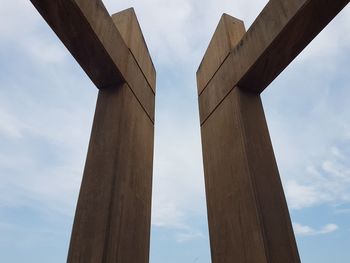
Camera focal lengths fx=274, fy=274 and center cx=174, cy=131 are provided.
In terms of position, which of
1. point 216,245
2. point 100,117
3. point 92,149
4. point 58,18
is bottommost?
point 216,245

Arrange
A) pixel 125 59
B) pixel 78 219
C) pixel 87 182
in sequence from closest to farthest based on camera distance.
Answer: pixel 78 219, pixel 87 182, pixel 125 59

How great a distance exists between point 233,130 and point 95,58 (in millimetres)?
3257

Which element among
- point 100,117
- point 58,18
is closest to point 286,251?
point 100,117

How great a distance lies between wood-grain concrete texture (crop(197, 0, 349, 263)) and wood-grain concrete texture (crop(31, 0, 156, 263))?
1589 millimetres

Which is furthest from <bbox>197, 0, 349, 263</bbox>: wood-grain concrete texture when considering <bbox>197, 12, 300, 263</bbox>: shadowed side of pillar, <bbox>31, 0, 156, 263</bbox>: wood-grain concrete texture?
<bbox>31, 0, 156, 263</bbox>: wood-grain concrete texture

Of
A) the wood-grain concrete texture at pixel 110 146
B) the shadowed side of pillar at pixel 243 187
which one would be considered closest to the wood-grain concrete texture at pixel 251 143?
the shadowed side of pillar at pixel 243 187

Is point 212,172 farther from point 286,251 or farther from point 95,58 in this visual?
point 95,58

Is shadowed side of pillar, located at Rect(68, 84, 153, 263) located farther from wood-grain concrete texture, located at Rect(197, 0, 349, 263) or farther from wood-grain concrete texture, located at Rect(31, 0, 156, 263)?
wood-grain concrete texture, located at Rect(197, 0, 349, 263)

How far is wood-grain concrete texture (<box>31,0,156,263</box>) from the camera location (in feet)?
13.9

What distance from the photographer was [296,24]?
201 inches

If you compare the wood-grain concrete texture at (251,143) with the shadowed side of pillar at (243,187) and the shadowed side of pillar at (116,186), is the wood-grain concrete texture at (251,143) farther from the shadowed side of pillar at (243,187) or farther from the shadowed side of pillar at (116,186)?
the shadowed side of pillar at (116,186)

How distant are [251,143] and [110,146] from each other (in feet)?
9.09

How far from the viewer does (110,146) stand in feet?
16.4

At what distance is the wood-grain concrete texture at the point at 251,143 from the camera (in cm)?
467
